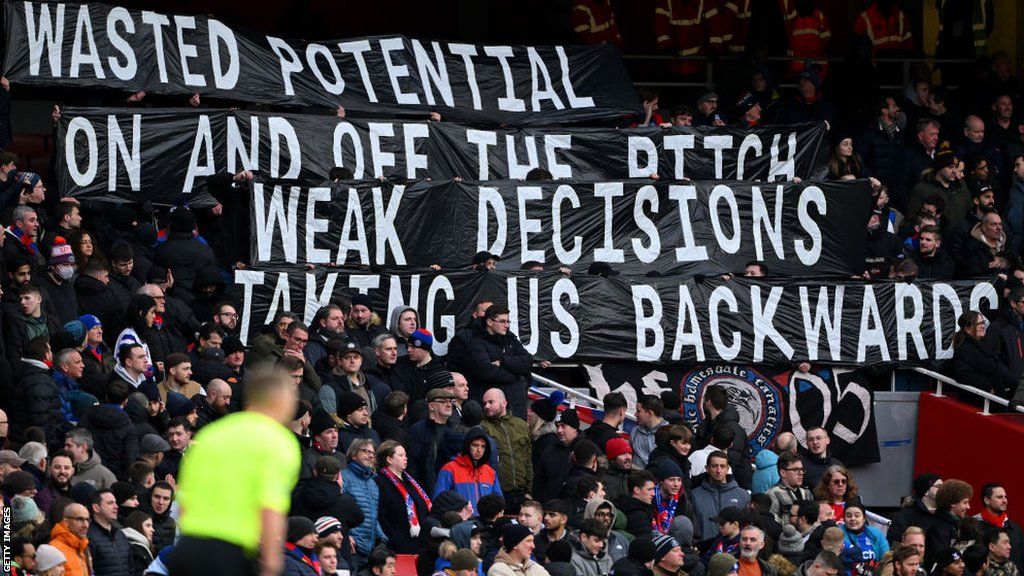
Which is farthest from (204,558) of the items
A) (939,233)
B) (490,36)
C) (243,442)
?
(490,36)

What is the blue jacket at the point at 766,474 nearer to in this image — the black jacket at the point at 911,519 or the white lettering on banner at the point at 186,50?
the black jacket at the point at 911,519

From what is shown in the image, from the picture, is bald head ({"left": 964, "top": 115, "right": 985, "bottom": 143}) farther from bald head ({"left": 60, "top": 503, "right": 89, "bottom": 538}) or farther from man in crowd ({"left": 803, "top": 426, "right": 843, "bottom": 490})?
bald head ({"left": 60, "top": 503, "right": 89, "bottom": 538})

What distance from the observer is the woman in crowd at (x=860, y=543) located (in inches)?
573

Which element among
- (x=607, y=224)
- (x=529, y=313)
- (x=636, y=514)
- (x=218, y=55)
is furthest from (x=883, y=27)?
(x=636, y=514)

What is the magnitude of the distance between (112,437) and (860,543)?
5470 mm

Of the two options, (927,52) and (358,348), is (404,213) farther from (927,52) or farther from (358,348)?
(927,52)

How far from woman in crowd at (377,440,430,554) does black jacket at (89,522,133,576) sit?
7.74 feet

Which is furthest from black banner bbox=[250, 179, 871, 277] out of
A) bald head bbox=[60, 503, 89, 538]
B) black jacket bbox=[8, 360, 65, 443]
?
bald head bbox=[60, 503, 89, 538]

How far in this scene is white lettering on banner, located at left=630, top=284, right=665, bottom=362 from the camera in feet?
61.1

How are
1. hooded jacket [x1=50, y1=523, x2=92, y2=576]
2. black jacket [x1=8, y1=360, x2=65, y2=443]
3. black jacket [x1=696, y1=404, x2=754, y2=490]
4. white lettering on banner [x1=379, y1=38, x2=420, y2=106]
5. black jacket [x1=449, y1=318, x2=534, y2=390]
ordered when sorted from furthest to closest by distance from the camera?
white lettering on banner [x1=379, y1=38, x2=420, y2=106], black jacket [x1=449, y1=318, x2=534, y2=390], black jacket [x1=696, y1=404, x2=754, y2=490], black jacket [x1=8, y1=360, x2=65, y2=443], hooded jacket [x1=50, y1=523, x2=92, y2=576]

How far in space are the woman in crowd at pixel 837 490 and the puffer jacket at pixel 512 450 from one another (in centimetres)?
226

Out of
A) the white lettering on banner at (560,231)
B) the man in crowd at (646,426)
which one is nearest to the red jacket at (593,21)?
the white lettering on banner at (560,231)

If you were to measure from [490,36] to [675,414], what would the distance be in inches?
402

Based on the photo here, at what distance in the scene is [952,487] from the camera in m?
15.6
